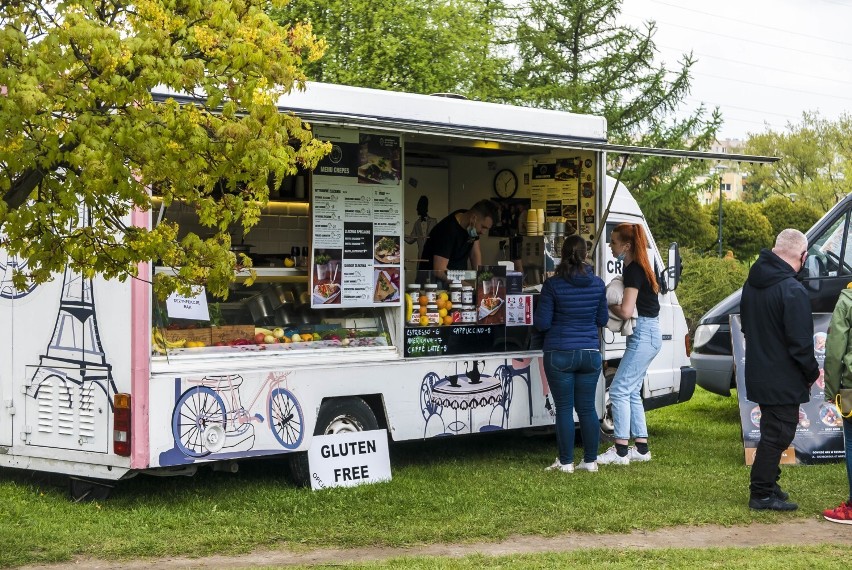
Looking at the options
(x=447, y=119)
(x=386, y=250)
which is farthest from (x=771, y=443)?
(x=447, y=119)

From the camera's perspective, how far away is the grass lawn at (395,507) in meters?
7.10

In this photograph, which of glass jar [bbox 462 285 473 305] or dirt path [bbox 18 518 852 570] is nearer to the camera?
dirt path [bbox 18 518 852 570]

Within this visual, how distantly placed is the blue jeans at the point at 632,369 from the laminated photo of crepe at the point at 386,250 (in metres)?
2.14

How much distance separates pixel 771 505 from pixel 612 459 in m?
1.93

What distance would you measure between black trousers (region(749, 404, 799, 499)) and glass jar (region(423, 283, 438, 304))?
8.69 ft

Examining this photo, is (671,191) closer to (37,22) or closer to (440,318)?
(440,318)

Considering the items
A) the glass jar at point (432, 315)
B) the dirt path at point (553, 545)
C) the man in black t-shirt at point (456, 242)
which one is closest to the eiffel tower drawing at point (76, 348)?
the dirt path at point (553, 545)

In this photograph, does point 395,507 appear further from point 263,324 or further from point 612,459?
point 612,459

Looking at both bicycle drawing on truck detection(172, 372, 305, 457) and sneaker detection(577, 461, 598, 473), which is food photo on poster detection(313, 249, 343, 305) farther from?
sneaker detection(577, 461, 598, 473)

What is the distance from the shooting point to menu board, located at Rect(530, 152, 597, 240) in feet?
34.5

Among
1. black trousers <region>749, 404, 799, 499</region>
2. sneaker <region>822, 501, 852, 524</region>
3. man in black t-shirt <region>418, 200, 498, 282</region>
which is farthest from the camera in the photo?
man in black t-shirt <region>418, 200, 498, 282</region>

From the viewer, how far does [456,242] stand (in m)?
10.5

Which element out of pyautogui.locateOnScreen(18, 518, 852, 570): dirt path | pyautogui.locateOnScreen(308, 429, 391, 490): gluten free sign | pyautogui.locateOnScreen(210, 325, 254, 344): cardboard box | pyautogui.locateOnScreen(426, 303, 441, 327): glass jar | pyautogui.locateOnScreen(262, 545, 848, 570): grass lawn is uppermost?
pyautogui.locateOnScreen(426, 303, 441, 327): glass jar

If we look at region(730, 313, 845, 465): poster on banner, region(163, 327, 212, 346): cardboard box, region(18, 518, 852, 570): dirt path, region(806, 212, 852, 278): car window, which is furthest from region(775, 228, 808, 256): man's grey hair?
region(163, 327, 212, 346): cardboard box
